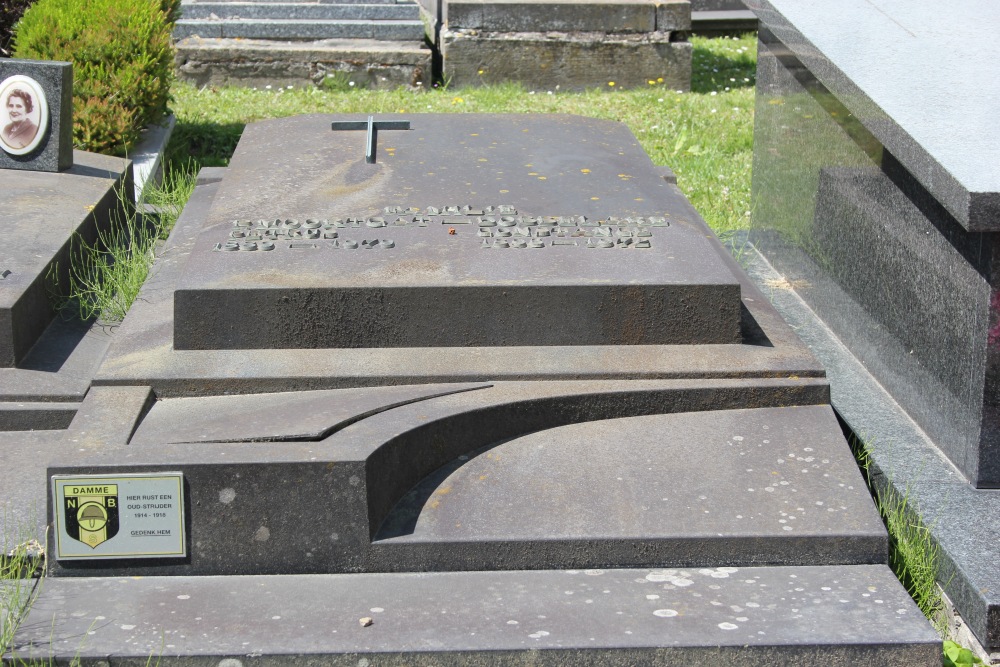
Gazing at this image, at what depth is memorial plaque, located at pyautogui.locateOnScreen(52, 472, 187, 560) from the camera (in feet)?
8.21

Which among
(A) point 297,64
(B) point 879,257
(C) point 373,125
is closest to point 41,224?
(C) point 373,125

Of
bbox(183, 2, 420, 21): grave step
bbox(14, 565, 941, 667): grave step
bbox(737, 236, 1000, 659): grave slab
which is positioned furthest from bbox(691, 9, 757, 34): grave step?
bbox(14, 565, 941, 667): grave step

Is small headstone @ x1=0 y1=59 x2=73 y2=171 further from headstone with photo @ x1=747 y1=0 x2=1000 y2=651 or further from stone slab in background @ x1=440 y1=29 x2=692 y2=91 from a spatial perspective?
stone slab in background @ x1=440 y1=29 x2=692 y2=91

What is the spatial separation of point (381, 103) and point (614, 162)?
3858 mm

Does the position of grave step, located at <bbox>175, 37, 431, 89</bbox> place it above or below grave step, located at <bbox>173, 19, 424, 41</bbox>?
below

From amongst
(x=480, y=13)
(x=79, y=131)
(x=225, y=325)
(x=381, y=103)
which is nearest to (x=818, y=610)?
(x=225, y=325)

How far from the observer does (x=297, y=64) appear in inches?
330

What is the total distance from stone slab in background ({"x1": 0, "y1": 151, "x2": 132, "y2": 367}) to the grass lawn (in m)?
2.04

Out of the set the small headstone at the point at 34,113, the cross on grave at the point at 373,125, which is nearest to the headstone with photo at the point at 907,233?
the cross on grave at the point at 373,125

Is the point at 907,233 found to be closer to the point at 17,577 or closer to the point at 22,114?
the point at 17,577

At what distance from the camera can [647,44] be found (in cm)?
853

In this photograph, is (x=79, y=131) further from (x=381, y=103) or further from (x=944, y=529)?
(x=944, y=529)

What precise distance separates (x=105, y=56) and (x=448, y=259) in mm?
3741

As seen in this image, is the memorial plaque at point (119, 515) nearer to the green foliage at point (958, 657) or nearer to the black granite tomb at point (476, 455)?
the black granite tomb at point (476, 455)
